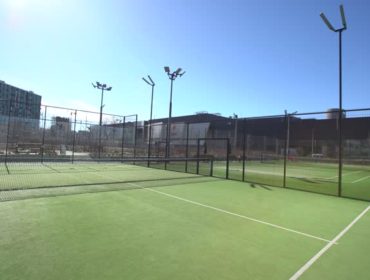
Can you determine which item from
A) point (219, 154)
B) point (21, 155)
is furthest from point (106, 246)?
point (219, 154)

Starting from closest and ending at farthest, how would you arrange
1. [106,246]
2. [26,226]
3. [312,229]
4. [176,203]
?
[106,246], [26,226], [312,229], [176,203]

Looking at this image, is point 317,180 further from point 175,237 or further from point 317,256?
point 175,237

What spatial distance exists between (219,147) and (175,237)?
28.2 m

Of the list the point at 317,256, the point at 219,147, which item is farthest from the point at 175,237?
the point at 219,147

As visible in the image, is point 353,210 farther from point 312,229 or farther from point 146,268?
point 146,268

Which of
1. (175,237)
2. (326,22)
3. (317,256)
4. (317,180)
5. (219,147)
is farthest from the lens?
(219,147)

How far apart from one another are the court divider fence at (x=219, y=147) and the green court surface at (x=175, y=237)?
3.97 metres

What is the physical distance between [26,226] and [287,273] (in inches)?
164

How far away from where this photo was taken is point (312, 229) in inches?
216

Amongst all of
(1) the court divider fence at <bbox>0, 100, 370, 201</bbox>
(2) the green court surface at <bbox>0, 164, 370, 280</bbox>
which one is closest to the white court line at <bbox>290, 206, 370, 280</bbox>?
(2) the green court surface at <bbox>0, 164, 370, 280</bbox>

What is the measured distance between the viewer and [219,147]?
3253 centimetres

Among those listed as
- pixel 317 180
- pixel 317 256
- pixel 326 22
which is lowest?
pixel 317 256

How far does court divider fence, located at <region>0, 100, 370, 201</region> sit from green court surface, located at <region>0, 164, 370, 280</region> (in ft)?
13.0

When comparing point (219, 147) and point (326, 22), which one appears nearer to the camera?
point (326, 22)
